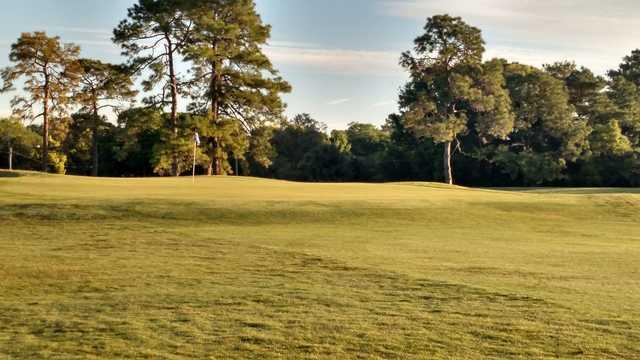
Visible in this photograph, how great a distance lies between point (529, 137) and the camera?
62.6 m

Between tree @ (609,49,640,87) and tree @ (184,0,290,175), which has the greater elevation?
tree @ (609,49,640,87)

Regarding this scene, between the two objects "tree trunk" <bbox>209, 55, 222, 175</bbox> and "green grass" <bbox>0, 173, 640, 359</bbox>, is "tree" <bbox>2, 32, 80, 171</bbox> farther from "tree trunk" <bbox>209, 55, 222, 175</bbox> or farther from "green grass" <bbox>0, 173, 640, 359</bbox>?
"green grass" <bbox>0, 173, 640, 359</bbox>

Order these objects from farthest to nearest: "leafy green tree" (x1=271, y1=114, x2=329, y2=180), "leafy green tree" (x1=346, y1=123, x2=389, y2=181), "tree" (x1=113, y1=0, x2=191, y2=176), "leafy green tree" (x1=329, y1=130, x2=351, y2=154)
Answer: "leafy green tree" (x1=329, y1=130, x2=351, y2=154)
"leafy green tree" (x1=271, y1=114, x2=329, y2=180)
"leafy green tree" (x1=346, y1=123, x2=389, y2=181)
"tree" (x1=113, y1=0, x2=191, y2=176)

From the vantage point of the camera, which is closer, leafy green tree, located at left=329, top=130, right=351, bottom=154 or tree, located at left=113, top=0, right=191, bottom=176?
tree, located at left=113, top=0, right=191, bottom=176

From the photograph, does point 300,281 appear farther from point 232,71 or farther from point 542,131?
point 542,131

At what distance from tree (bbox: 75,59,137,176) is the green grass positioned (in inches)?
1043

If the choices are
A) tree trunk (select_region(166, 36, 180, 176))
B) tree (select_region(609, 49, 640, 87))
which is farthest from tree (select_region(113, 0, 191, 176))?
tree (select_region(609, 49, 640, 87))

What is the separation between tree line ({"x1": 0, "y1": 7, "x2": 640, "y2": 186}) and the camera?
45.7 m

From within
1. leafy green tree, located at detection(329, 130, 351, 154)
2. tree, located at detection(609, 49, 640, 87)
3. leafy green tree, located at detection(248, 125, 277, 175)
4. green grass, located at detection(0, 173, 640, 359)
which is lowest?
green grass, located at detection(0, 173, 640, 359)

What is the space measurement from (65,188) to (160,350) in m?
19.0

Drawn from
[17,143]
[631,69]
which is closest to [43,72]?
[17,143]

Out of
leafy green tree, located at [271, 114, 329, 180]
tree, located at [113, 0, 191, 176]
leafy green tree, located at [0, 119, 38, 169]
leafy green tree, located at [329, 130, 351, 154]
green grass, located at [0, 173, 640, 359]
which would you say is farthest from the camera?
leafy green tree, located at [329, 130, 351, 154]

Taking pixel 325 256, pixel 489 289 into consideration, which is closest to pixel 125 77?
pixel 325 256

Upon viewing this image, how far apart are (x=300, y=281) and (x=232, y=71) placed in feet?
123
